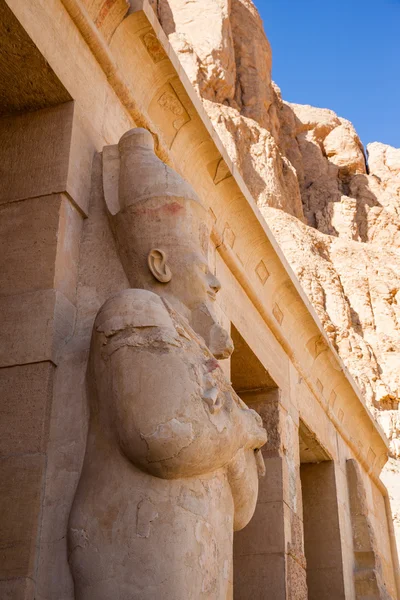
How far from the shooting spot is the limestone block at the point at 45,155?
3393 mm

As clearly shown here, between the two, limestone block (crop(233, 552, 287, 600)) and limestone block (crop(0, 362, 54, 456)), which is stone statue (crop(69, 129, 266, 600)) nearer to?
limestone block (crop(0, 362, 54, 456))

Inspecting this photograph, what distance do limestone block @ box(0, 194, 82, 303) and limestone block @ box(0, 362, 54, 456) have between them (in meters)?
0.35

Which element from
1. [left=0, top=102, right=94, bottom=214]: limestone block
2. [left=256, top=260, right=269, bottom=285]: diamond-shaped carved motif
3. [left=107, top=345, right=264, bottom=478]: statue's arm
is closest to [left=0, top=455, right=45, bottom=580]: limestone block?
[left=107, top=345, right=264, bottom=478]: statue's arm

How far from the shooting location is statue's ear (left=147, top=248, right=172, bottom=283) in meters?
3.30

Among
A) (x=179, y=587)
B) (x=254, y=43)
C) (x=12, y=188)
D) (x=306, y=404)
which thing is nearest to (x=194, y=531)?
(x=179, y=587)

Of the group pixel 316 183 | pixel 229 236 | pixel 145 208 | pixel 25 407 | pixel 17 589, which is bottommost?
Answer: pixel 17 589

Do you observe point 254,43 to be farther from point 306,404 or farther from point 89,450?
point 89,450

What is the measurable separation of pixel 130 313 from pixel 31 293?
0.47 m

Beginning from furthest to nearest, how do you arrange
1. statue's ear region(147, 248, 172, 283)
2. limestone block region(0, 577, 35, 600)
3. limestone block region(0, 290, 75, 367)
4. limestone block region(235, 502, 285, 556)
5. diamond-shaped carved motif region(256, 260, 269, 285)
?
diamond-shaped carved motif region(256, 260, 269, 285)
limestone block region(235, 502, 285, 556)
statue's ear region(147, 248, 172, 283)
limestone block region(0, 290, 75, 367)
limestone block region(0, 577, 35, 600)

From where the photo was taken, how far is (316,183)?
26609 millimetres

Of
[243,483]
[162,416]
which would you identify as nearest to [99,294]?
[162,416]

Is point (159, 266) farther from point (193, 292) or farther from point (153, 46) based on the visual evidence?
point (153, 46)

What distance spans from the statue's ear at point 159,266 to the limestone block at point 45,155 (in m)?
0.40

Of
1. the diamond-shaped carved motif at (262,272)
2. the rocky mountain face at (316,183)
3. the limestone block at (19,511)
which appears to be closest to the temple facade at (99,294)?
the limestone block at (19,511)
